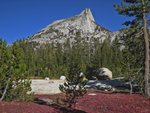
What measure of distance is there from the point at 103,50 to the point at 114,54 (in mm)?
5397

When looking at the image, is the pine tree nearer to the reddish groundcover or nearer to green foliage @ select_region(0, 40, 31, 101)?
the reddish groundcover

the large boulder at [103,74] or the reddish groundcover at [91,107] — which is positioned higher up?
the large boulder at [103,74]

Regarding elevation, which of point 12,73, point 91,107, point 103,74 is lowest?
point 91,107

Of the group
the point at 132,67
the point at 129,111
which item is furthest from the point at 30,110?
the point at 132,67

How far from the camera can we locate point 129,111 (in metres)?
29.7

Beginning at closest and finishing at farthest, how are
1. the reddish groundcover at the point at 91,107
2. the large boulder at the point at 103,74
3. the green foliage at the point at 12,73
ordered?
the reddish groundcover at the point at 91,107, the green foliage at the point at 12,73, the large boulder at the point at 103,74

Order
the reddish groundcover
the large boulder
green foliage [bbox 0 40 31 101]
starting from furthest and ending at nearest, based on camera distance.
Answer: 1. the large boulder
2. green foliage [bbox 0 40 31 101]
3. the reddish groundcover

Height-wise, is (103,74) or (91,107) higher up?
(103,74)

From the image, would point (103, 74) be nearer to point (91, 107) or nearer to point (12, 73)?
Result: point (91, 107)

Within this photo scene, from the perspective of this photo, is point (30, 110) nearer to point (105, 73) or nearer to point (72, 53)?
point (105, 73)

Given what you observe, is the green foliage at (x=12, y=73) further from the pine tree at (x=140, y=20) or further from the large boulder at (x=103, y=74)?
the large boulder at (x=103, y=74)

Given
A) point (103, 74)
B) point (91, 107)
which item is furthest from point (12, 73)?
point (103, 74)

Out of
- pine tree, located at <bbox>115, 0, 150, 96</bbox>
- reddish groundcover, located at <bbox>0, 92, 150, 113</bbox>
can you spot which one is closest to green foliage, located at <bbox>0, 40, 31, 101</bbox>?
reddish groundcover, located at <bbox>0, 92, 150, 113</bbox>

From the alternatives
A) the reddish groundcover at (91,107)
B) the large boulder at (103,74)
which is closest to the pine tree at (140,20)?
the reddish groundcover at (91,107)
